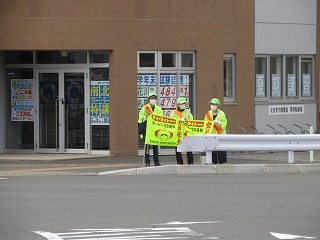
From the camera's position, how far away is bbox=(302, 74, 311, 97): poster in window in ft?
107

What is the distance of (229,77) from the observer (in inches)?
1193

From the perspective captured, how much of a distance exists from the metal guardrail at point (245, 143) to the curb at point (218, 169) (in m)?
0.47

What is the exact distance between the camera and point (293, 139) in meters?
23.6

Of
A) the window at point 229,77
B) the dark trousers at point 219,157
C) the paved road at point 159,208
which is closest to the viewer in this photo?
the paved road at point 159,208

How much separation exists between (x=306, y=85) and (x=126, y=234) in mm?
21355

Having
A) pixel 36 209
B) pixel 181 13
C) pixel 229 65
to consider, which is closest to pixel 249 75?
pixel 229 65

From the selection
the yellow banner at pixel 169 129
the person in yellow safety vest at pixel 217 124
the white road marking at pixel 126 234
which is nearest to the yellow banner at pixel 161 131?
the yellow banner at pixel 169 129

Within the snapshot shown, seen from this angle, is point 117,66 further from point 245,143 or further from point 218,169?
point 218,169

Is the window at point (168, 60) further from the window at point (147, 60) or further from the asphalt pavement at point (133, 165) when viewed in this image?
the asphalt pavement at point (133, 165)

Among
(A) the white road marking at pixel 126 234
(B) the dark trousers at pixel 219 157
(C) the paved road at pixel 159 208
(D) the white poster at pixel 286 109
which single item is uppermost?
(D) the white poster at pixel 286 109

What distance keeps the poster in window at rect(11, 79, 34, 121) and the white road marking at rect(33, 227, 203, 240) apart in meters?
17.1

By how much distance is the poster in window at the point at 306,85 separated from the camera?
107 feet

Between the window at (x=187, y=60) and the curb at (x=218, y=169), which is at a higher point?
the window at (x=187, y=60)

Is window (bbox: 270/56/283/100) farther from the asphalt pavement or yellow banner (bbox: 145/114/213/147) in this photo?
yellow banner (bbox: 145/114/213/147)
